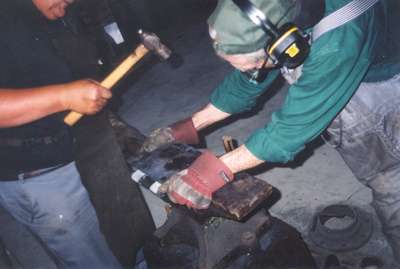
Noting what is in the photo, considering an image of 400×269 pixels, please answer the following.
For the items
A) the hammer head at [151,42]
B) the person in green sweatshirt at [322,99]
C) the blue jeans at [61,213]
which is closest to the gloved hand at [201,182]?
the person in green sweatshirt at [322,99]

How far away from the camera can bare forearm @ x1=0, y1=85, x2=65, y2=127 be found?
191 cm

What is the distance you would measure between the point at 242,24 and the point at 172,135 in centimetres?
122

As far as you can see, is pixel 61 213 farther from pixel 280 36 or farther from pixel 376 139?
pixel 376 139

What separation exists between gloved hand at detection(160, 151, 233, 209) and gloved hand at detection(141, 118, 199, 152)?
633 millimetres

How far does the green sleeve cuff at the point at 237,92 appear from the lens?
254 cm

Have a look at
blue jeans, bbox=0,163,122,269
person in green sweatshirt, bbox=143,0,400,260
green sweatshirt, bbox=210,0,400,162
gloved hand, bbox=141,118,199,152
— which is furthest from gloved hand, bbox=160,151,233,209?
Answer: blue jeans, bbox=0,163,122,269

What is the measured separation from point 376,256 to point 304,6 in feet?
7.47

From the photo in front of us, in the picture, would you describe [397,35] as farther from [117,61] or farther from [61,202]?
[61,202]

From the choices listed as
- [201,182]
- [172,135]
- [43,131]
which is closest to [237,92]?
[172,135]

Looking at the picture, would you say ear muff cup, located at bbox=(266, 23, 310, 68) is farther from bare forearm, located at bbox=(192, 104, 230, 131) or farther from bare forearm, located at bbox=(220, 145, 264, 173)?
bare forearm, located at bbox=(192, 104, 230, 131)

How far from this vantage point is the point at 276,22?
1.73 metres

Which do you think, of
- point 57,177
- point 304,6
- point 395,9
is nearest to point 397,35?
point 395,9

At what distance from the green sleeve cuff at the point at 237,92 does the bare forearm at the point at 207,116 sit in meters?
0.05

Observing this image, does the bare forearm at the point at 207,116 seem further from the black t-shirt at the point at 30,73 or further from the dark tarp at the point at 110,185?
the black t-shirt at the point at 30,73
